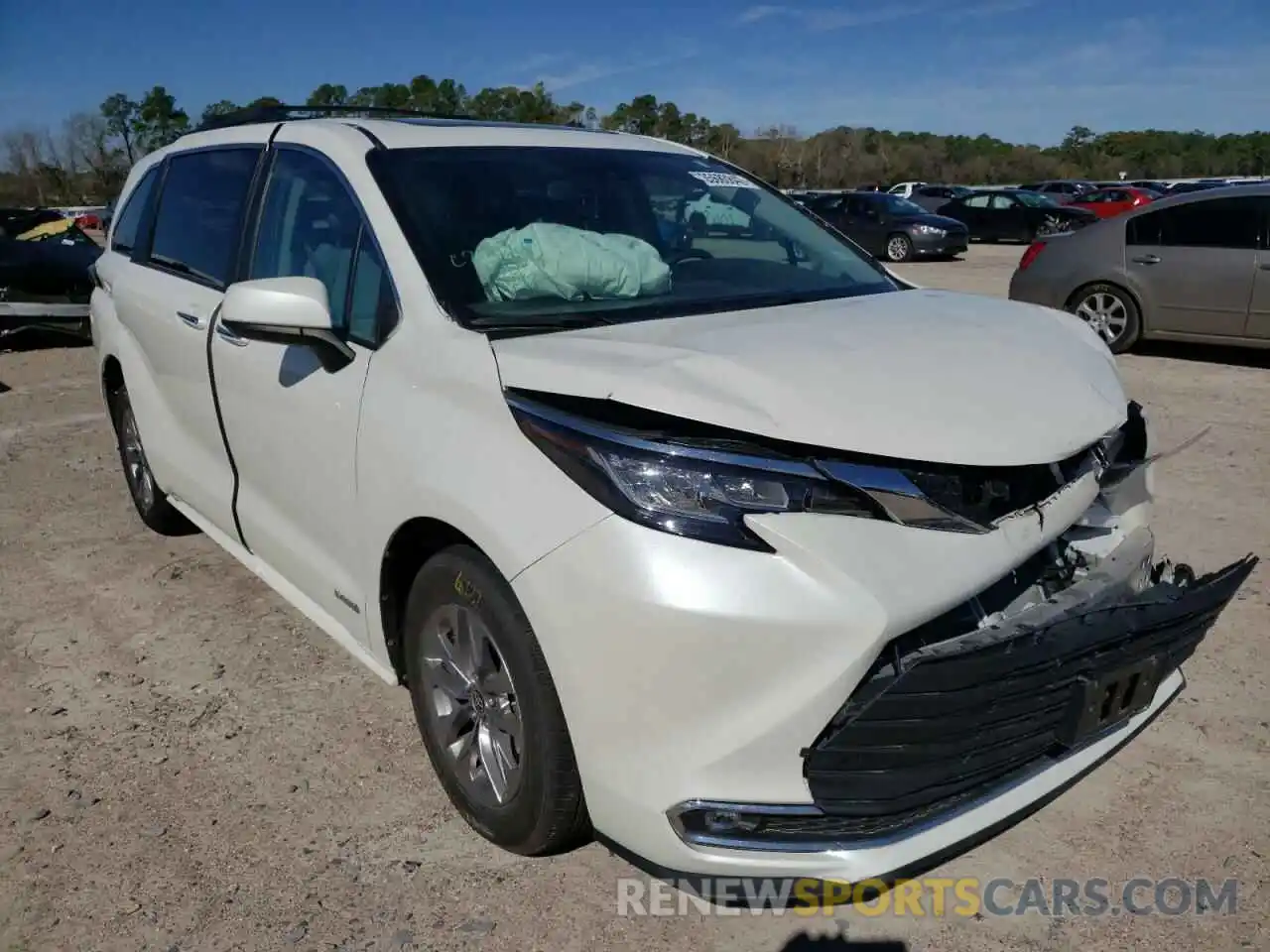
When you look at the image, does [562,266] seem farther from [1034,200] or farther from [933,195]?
[933,195]

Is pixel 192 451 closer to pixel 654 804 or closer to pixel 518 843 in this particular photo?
pixel 518 843

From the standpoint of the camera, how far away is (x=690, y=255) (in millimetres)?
3305

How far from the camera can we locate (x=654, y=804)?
2.06 m

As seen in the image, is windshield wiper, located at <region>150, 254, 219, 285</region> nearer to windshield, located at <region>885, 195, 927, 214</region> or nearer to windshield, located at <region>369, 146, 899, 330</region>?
windshield, located at <region>369, 146, 899, 330</region>

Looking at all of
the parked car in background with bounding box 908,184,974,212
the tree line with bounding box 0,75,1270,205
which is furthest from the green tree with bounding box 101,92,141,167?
the parked car in background with bounding box 908,184,974,212

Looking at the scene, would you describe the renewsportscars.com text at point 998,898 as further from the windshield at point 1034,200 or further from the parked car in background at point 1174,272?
the windshield at point 1034,200

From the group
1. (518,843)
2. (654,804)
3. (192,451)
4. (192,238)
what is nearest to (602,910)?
(518,843)

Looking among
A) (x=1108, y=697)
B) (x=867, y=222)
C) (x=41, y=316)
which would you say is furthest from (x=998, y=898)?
(x=867, y=222)

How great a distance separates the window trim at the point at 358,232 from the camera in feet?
9.13

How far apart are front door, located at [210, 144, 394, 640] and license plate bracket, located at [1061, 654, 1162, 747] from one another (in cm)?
186

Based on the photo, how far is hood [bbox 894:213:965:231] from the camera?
21766mm

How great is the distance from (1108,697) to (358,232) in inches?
91.9

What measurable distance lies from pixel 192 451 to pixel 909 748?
317 centimetres

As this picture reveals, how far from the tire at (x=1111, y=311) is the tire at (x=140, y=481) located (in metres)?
7.79
